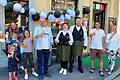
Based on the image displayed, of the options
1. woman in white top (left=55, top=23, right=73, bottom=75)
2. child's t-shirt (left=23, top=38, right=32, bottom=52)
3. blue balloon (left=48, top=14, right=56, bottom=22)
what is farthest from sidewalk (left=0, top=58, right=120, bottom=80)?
blue balloon (left=48, top=14, right=56, bottom=22)

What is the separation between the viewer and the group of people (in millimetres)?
7422

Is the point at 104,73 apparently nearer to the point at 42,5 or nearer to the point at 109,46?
the point at 109,46

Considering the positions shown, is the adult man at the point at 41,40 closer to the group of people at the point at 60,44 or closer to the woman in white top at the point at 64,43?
the group of people at the point at 60,44

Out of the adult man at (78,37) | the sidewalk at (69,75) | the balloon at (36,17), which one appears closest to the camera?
the sidewalk at (69,75)

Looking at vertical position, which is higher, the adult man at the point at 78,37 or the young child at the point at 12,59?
the adult man at the point at 78,37

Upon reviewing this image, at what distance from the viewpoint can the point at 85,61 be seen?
1050cm

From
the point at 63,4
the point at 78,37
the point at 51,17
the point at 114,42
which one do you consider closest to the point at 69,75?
the point at 78,37

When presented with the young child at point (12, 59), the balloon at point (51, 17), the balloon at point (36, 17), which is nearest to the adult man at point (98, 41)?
the balloon at point (51, 17)

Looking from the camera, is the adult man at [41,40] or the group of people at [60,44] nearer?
the group of people at [60,44]

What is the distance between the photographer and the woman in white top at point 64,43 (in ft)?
26.8

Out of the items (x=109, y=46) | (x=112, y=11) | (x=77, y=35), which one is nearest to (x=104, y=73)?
(x=109, y=46)

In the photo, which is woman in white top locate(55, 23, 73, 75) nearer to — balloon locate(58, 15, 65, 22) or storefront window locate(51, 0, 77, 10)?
balloon locate(58, 15, 65, 22)

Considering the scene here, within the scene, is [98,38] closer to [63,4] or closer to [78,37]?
[78,37]

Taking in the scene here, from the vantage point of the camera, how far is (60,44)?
8297 millimetres
